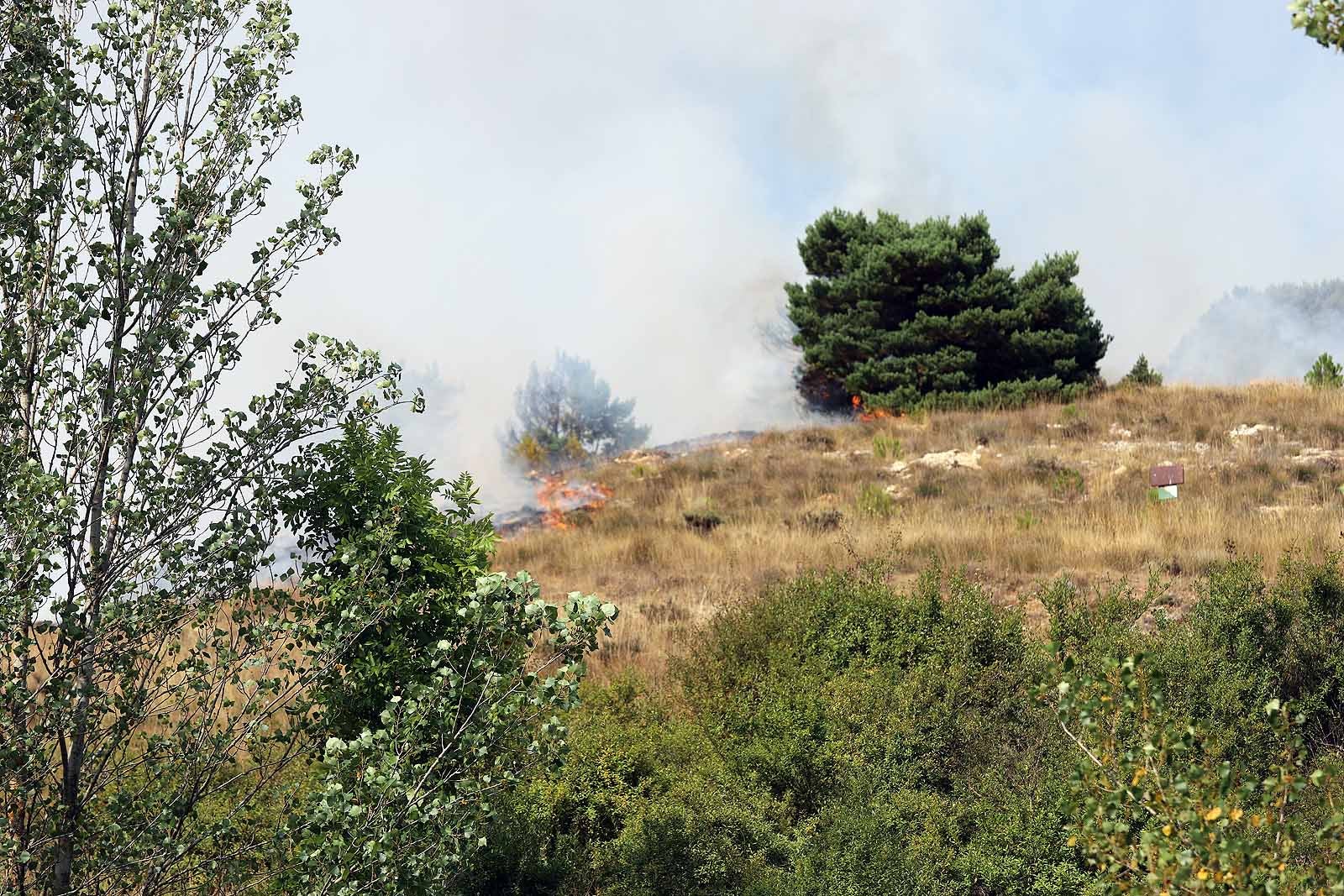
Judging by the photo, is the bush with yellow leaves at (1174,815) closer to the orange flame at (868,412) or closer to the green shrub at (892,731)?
the green shrub at (892,731)

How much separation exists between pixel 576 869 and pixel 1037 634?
4815 millimetres

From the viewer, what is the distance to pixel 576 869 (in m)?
6.59

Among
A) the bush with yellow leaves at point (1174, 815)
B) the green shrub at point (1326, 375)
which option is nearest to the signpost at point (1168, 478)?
the bush with yellow leaves at point (1174, 815)

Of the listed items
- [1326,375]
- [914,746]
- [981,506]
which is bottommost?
[914,746]

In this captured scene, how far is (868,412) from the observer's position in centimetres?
2828

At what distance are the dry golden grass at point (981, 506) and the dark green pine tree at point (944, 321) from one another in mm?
2232

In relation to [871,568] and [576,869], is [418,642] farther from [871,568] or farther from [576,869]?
[871,568]

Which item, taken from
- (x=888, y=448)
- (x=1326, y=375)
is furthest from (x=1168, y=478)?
(x=1326, y=375)

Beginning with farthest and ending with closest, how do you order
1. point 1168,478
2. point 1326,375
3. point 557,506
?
point 1326,375 < point 557,506 < point 1168,478

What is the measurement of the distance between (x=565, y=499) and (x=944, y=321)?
36.7 feet

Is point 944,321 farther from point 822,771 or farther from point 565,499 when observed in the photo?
point 822,771

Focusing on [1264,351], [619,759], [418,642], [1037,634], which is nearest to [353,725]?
[418,642]

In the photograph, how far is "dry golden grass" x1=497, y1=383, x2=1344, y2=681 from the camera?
12.1 metres

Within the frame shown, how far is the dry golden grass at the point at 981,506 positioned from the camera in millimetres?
12117
